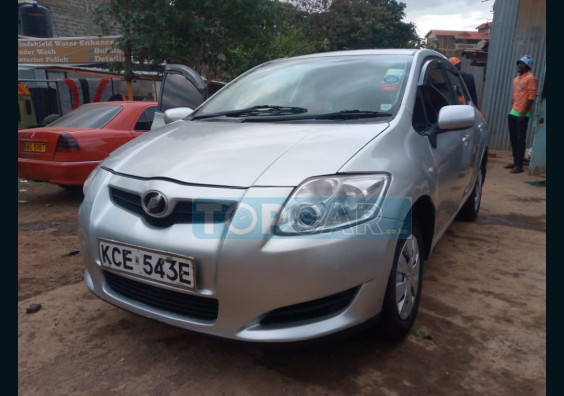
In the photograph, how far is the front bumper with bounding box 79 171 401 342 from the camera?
1.67 m

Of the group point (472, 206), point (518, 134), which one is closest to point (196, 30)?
point (518, 134)

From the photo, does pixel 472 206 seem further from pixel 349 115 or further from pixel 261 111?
pixel 261 111

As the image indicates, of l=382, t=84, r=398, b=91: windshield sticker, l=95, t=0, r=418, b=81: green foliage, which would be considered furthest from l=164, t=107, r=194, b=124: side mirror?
l=95, t=0, r=418, b=81: green foliage

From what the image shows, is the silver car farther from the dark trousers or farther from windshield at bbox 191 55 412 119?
the dark trousers

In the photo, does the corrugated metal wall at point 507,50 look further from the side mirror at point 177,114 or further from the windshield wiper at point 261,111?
the side mirror at point 177,114

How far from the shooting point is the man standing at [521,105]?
22.4 feet

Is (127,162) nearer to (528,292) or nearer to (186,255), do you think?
(186,255)

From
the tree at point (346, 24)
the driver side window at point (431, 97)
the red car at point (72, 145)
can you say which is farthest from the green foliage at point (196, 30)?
the tree at point (346, 24)

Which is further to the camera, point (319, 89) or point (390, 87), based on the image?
point (319, 89)

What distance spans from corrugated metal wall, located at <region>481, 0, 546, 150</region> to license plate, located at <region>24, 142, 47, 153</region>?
8.53 metres

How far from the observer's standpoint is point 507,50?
9.23 metres

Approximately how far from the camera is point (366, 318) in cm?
185

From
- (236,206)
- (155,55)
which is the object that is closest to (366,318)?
(236,206)

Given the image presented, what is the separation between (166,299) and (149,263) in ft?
0.64
